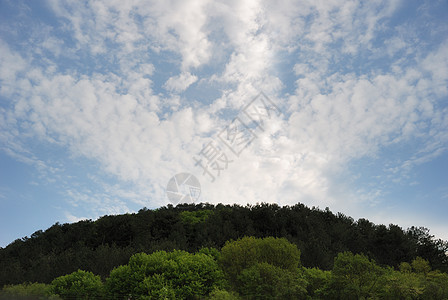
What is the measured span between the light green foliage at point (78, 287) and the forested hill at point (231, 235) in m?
12.5

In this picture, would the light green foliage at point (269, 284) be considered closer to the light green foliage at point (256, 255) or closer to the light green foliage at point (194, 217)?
the light green foliage at point (256, 255)

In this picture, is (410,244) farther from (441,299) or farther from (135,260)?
(135,260)

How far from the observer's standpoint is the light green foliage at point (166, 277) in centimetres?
1309

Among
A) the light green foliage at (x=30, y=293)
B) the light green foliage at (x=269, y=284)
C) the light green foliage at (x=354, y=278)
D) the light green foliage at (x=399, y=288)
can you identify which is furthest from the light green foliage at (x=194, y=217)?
the light green foliage at (x=399, y=288)

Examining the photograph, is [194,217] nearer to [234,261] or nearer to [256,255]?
[234,261]

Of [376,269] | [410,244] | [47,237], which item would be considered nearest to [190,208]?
[47,237]

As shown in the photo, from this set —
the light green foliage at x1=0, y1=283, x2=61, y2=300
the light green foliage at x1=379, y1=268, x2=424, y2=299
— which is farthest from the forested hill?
the light green foliage at x1=379, y1=268, x2=424, y2=299

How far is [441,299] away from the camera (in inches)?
517

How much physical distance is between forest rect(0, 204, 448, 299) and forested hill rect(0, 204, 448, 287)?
129mm

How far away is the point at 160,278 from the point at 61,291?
5.32 metres

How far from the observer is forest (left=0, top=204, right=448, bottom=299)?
12.9 m

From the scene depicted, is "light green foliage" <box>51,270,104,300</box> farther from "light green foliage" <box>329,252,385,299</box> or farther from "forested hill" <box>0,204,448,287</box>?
"forested hill" <box>0,204,448,287</box>

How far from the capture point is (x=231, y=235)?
111 ft

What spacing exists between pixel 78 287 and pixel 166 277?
4.73 metres
